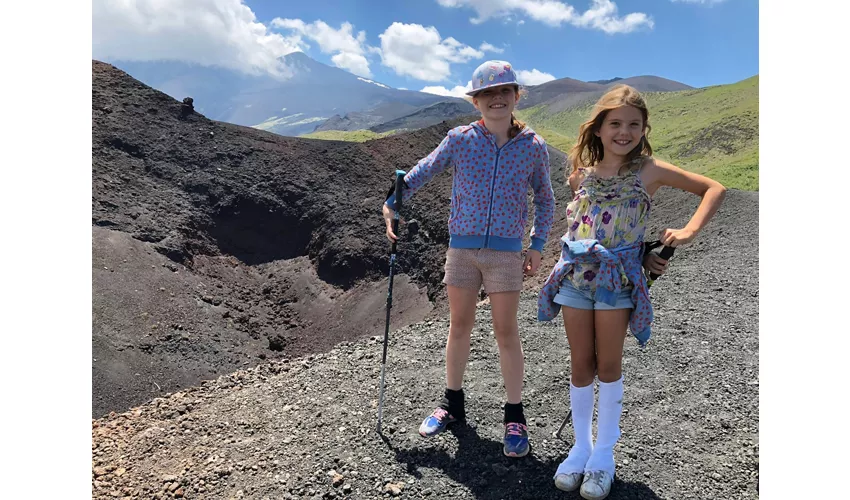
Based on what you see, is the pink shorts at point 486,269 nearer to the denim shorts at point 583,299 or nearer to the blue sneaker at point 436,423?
the denim shorts at point 583,299

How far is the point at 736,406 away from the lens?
12.9 ft

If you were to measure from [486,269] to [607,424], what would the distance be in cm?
107

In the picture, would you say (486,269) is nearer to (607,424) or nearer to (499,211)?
(499,211)

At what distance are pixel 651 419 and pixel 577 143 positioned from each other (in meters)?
2.17

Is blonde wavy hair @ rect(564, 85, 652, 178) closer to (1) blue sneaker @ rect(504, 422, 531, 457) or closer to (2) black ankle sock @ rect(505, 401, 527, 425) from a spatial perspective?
(2) black ankle sock @ rect(505, 401, 527, 425)

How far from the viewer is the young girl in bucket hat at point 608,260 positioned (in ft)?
8.65

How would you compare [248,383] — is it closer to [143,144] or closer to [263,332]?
[263,332]

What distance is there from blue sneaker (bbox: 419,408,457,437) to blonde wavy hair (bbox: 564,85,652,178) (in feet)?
6.05

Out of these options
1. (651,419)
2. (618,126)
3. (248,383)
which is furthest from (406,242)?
(618,126)

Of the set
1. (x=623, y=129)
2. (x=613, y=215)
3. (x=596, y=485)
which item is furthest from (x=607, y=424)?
(x=623, y=129)

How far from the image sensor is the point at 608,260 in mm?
2613

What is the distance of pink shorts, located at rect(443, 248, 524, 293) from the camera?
307 centimetres

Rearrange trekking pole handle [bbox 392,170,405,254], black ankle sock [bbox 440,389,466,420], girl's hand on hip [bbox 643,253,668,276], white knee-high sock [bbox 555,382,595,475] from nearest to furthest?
girl's hand on hip [bbox 643,253,668,276]
white knee-high sock [bbox 555,382,595,475]
trekking pole handle [bbox 392,170,405,254]
black ankle sock [bbox 440,389,466,420]

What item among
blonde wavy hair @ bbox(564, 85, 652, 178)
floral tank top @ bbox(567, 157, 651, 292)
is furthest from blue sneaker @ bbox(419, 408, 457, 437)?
blonde wavy hair @ bbox(564, 85, 652, 178)
